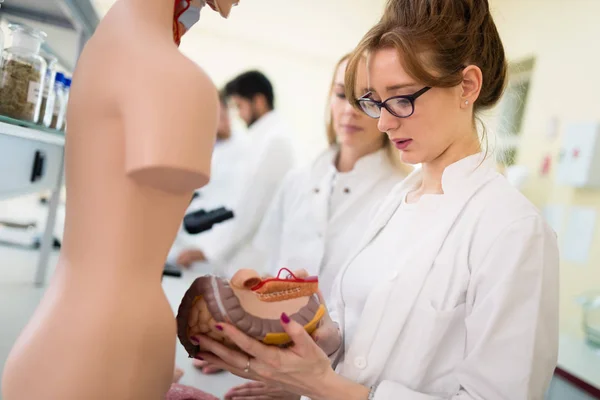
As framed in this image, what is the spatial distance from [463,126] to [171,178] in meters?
0.71

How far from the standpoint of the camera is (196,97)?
0.57m

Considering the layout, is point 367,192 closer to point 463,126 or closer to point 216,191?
point 463,126

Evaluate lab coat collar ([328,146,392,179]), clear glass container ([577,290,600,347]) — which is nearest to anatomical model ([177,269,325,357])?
lab coat collar ([328,146,392,179])

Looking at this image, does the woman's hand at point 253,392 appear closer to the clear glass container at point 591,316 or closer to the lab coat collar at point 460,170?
the lab coat collar at point 460,170

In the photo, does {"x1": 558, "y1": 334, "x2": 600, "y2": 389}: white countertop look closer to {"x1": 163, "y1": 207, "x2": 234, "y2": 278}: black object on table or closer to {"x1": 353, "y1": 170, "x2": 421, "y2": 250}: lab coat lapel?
{"x1": 353, "y1": 170, "x2": 421, "y2": 250}: lab coat lapel

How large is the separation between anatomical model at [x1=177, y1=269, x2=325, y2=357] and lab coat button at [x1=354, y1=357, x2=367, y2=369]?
0.86 ft

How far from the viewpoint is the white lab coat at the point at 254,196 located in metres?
2.52

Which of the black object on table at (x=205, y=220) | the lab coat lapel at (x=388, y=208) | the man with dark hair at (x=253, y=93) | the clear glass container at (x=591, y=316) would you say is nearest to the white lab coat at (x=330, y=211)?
the black object on table at (x=205, y=220)

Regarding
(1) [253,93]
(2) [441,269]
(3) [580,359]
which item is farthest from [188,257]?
(3) [580,359]

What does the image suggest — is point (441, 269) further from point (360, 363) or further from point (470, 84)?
point (470, 84)

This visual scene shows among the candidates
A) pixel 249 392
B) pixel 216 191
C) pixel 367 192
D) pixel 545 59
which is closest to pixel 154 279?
pixel 249 392

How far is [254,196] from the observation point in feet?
8.23

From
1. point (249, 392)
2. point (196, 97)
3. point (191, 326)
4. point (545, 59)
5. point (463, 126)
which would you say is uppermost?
point (545, 59)

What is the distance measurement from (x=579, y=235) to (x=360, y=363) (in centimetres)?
245
